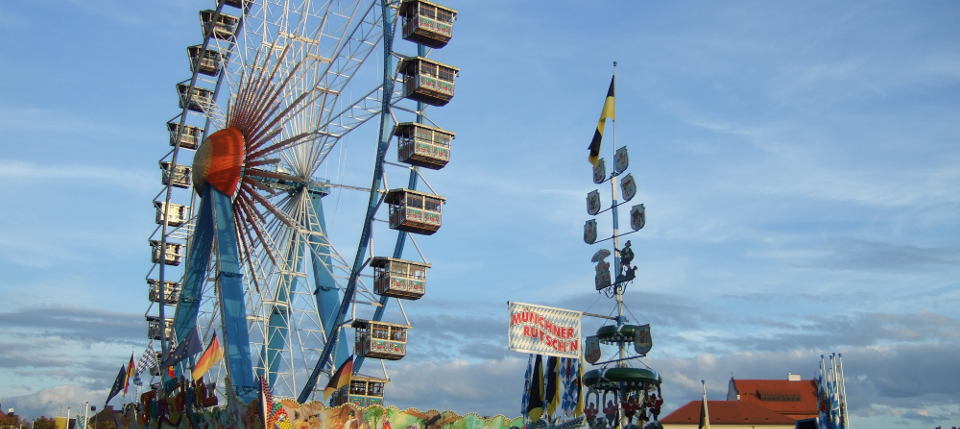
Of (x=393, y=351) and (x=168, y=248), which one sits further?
(x=168, y=248)

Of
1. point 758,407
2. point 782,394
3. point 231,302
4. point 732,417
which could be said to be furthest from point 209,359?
point 782,394

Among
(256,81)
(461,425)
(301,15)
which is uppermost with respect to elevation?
(301,15)

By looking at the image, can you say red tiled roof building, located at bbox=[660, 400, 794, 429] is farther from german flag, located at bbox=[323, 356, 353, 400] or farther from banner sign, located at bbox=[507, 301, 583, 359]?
banner sign, located at bbox=[507, 301, 583, 359]

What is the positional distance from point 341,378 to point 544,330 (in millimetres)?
9522

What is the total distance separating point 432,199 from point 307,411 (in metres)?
10.1

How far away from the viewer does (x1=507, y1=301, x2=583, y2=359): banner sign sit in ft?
100

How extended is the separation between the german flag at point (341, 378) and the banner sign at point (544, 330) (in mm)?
8950

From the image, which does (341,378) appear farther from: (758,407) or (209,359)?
(758,407)

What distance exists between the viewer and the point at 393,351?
37688 millimetres

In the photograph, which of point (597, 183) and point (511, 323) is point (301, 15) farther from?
point (511, 323)

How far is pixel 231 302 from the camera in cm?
3722

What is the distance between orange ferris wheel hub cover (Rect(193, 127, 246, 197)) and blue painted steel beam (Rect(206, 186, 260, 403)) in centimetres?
44

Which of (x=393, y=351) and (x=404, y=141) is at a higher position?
(x=404, y=141)

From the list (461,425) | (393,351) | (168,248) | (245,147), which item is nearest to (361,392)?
(393,351)
